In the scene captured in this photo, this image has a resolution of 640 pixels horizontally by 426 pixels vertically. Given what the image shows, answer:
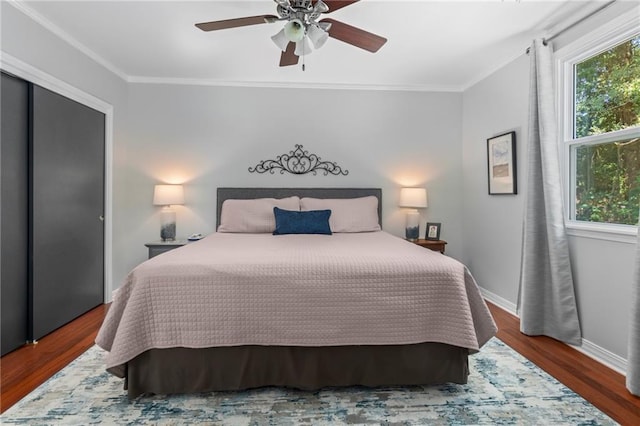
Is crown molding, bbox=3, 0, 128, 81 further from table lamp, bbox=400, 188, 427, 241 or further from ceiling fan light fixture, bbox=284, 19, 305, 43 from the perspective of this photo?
table lamp, bbox=400, 188, 427, 241

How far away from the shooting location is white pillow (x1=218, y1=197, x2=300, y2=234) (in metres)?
3.64

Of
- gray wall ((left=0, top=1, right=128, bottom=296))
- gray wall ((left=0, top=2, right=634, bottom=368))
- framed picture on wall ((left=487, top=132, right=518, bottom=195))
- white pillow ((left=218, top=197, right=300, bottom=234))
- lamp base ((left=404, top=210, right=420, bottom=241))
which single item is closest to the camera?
gray wall ((left=0, top=1, right=128, bottom=296))

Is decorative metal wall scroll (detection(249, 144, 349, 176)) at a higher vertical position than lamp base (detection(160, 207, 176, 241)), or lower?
higher

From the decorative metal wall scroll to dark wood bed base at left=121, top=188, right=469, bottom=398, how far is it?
267 centimetres

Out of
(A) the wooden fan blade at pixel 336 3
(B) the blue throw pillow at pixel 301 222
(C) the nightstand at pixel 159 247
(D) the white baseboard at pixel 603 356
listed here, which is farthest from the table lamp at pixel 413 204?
(C) the nightstand at pixel 159 247

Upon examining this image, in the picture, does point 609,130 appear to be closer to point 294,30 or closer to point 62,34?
point 294,30

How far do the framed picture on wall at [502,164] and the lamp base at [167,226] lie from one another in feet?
11.6

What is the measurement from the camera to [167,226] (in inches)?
154

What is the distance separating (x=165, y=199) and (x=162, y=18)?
6.14ft

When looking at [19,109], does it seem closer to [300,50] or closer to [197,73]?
[197,73]

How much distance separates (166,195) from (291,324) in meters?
2.67

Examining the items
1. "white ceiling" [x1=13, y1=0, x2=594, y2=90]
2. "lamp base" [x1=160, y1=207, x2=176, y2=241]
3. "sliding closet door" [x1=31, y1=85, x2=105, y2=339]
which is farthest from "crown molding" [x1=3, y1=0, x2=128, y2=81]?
"lamp base" [x1=160, y1=207, x2=176, y2=241]

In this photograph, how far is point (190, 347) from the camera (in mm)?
1862

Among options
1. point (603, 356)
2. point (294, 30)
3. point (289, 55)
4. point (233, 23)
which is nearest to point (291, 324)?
point (294, 30)
